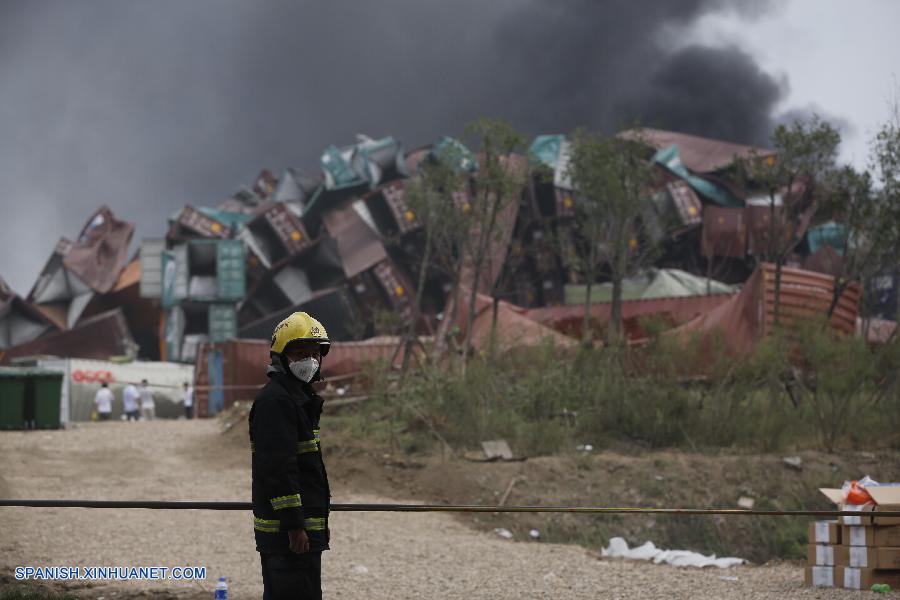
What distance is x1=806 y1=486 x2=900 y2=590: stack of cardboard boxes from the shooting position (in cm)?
963

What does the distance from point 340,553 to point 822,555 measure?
499cm

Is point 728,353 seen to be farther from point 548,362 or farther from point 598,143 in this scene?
point 598,143

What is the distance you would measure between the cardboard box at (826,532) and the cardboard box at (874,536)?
18 cm

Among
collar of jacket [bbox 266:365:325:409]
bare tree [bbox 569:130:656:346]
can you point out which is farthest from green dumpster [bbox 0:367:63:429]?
collar of jacket [bbox 266:365:325:409]

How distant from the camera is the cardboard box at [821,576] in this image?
10180 mm

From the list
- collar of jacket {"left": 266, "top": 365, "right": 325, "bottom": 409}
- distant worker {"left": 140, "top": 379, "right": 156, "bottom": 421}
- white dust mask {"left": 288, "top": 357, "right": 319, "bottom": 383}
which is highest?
white dust mask {"left": 288, "top": 357, "right": 319, "bottom": 383}

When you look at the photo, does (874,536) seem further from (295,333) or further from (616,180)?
(616,180)

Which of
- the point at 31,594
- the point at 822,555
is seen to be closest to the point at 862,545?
the point at 822,555

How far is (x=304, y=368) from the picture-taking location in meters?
5.20

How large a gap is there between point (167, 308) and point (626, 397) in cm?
4470

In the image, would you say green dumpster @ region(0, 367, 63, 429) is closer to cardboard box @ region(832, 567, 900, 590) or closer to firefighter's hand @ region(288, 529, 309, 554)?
cardboard box @ region(832, 567, 900, 590)

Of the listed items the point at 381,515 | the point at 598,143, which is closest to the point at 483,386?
the point at 381,515

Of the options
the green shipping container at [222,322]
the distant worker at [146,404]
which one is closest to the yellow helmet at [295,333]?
the distant worker at [146,404]

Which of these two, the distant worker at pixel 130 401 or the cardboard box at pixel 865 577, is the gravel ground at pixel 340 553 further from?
the distant worker at pixel 130 401
